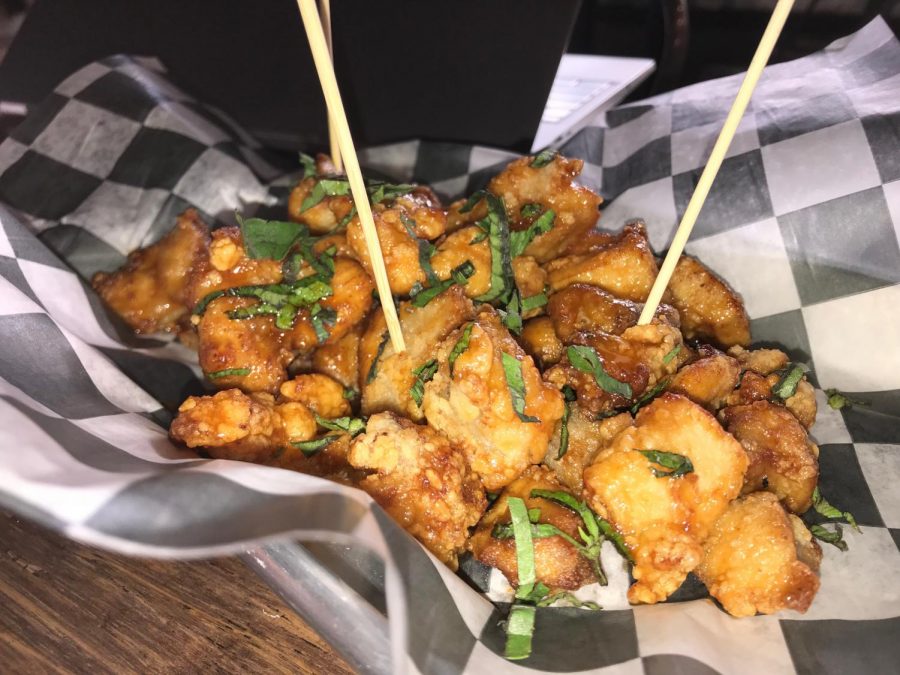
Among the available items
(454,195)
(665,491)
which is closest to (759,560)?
(665,491)

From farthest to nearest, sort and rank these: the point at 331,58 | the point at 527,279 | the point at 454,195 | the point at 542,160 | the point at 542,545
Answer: the point at 454,195 → the point at 542,160 → the point at 527,279 → the point at 331,58 → the point at 542,545

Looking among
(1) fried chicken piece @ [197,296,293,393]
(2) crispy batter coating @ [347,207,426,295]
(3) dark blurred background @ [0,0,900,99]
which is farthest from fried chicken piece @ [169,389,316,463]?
(3) dark blurred background @ [0,0,900,99]

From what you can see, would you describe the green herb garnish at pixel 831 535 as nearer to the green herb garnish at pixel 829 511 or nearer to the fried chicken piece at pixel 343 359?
the green herb garnish at pixel 829 511

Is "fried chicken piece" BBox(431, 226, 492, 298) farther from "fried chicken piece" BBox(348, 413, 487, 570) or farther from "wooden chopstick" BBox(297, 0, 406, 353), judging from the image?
"fried chicken piece" BBox(348, 413, 487, 570)

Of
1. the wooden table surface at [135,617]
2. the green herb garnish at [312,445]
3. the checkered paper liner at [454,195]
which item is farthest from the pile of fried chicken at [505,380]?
the wooden table surface at [135,617]

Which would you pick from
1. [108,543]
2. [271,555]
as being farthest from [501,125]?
[108,543]

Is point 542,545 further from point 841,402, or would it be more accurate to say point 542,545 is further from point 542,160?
point 542,160
